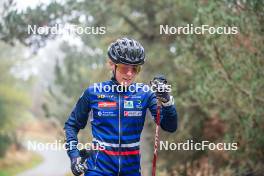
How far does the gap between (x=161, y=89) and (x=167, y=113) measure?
A: 25 cm

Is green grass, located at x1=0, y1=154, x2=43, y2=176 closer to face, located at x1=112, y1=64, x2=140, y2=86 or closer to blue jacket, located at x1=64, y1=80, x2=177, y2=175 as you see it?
blue jacket, located at x1=64, y1=80, x2=177, y2=175

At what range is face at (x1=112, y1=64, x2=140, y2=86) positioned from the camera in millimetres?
4320

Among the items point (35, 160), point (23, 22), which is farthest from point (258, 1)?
point (35, 160)

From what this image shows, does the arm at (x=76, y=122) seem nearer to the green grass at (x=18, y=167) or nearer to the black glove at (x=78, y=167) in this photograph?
the black glove at (x=78, y=167)

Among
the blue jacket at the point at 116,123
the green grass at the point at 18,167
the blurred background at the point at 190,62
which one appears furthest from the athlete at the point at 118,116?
the green grass at the point at 18,167

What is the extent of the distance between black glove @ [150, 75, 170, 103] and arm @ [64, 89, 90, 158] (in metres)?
0.65

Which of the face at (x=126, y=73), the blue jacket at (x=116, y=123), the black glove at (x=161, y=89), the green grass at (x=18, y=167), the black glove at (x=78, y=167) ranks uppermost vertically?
the face at (x=126, y=73)

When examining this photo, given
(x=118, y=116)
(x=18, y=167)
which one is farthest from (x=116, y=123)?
(x=18, y=167)

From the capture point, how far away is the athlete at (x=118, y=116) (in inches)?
162

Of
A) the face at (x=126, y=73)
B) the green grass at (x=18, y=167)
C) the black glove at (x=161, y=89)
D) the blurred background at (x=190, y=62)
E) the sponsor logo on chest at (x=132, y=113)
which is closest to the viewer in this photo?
the black glove at (x=161, y=89)

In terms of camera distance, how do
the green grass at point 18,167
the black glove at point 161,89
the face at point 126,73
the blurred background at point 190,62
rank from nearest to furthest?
the black glove at point 161,89
the face at point 126,73
the blurred background at point 190,62
the green grass at point 18,167

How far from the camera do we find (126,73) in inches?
171

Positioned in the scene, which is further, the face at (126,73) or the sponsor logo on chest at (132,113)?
the face at (126,73)

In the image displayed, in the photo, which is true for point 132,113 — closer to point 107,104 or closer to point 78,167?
point 107,104
